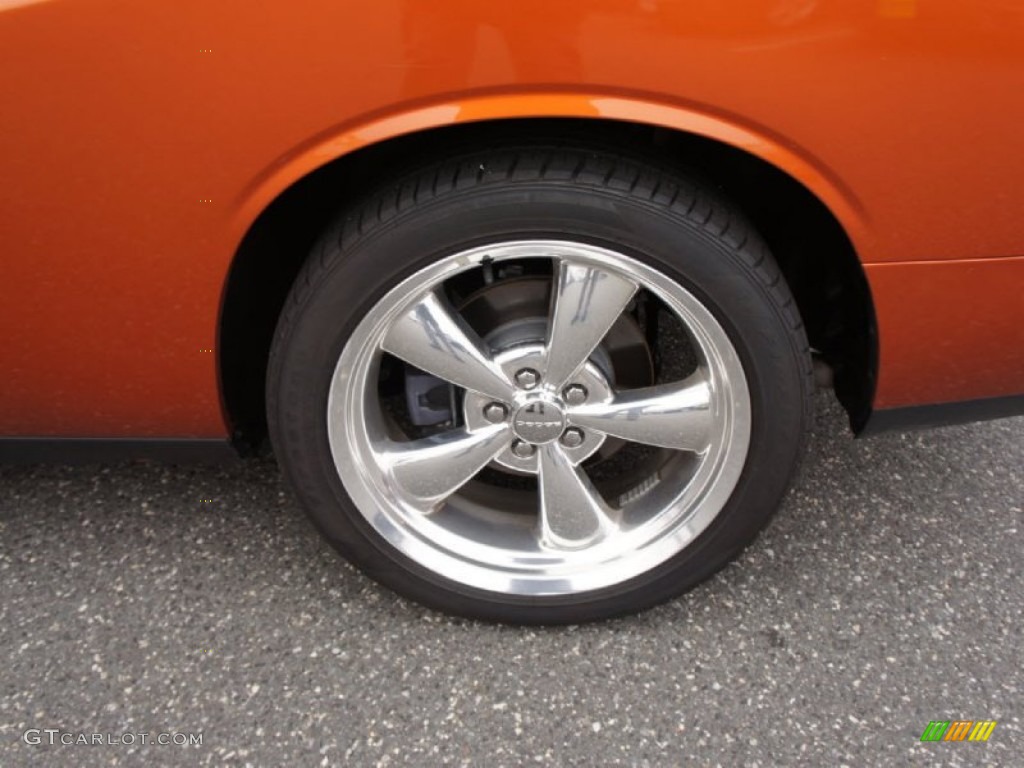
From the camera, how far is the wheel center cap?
169 cm

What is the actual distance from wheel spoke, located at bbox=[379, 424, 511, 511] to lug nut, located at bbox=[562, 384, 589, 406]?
0.42 feet

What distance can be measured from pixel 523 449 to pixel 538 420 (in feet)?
0.28

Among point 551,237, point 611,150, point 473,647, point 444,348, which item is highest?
point 611,150

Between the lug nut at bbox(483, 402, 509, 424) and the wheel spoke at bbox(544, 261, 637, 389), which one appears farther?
the lug nut at bbox(483, 402, 509, 424)

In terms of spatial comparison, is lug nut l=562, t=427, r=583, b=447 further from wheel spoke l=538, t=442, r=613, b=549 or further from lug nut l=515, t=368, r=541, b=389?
lug nut l=515, t=368, r=541, b=389

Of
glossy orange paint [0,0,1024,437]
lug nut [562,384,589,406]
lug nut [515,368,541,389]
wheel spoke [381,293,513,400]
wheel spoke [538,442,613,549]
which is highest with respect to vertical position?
glossy orange paint [0,0,1024,437]

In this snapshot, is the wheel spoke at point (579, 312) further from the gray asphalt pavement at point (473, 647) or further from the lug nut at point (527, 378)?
the gray asphalt pavement at point (473, 647)

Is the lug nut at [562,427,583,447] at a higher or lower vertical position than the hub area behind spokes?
lower

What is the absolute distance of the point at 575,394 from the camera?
1.70m

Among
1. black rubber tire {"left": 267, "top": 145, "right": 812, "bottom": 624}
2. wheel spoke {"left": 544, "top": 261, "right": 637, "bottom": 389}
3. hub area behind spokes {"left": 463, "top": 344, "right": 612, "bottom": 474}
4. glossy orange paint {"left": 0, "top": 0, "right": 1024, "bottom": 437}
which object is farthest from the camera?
hub area behind spokes {"left": 463, "top": 344, "right": 612, "bottom": 474}

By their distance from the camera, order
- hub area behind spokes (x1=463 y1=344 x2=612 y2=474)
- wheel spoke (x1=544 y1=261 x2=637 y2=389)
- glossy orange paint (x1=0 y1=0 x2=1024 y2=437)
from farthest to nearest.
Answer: hub area behind spokes (x1=463 y1=344 x2=612 y2=474), wheel spoke (x1=544 y1=261 x2=637 y2=389), glossy orange paint (x1=0 y1=0 x2=1024 y2=437)

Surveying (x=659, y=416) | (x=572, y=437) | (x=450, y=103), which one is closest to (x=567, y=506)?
(x=572, y=437)

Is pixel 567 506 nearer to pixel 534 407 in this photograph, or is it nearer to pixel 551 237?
pixel 534 407

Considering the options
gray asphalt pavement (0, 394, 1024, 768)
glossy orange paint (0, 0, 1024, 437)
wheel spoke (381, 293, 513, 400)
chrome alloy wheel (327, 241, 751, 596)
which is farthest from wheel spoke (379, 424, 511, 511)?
glossy orange paint (0, 0, 1024, 437)
